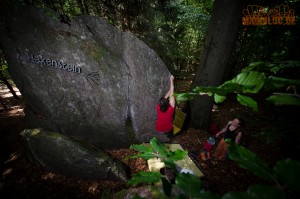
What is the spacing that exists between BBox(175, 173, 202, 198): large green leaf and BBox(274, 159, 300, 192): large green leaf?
1.29 feet

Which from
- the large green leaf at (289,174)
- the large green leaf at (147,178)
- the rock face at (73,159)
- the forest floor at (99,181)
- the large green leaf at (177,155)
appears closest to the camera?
the large green leaf at (289,174)

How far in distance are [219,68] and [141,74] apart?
A: 2.13 m

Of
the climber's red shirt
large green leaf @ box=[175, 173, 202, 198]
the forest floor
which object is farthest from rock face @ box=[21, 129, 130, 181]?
large green leaf @ box=[175, 173, 202, 198]

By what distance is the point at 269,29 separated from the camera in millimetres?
6445

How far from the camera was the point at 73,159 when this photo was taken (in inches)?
161

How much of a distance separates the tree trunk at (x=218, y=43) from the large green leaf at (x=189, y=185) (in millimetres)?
4262

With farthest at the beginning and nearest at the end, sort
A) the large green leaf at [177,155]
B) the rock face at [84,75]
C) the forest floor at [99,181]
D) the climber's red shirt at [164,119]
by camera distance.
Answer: the climber's red shirt at [164,119]
the rock face at [84,75]
the forest floor at [99,181]
the large green leaf at [177,155]

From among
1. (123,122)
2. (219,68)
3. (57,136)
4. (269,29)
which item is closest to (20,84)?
(57,136)

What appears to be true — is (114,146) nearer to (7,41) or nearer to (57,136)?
(57,136)

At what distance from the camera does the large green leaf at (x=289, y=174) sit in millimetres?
655

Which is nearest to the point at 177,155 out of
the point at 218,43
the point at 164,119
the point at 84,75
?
the point at 164,119

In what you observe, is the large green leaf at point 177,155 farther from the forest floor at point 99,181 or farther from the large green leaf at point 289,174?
the forest floor at point 99,181

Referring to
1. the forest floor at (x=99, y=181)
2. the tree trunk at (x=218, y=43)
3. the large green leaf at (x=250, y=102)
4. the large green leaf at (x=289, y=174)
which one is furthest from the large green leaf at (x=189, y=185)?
the tree trunk at (x=218, y=43)

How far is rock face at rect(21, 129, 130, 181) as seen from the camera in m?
4.07
